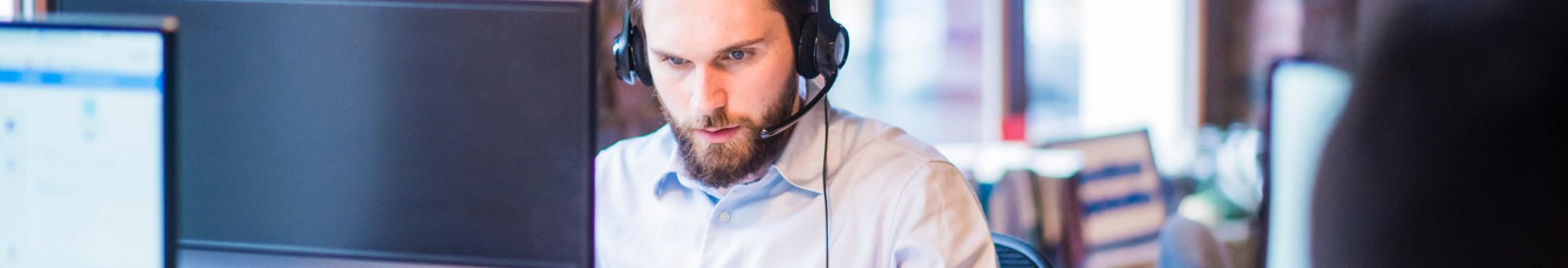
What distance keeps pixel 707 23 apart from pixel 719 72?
43mm

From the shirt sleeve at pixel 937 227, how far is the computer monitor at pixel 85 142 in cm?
61

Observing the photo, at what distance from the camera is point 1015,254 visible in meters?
1.29

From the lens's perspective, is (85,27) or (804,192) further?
(804,192)

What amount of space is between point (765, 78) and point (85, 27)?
0.52 meters

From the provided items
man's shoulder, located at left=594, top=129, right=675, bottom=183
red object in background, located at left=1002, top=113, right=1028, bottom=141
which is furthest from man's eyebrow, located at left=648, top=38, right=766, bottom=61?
red object in background, located at left=1002, top=113, right=1028, bottom=141

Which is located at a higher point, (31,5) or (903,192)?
(31,5)

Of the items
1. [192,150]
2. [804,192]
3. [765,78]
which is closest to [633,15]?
[765,78]

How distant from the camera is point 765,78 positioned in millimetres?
1034

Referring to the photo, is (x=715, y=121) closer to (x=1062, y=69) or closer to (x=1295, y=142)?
(x=1295, y=142)

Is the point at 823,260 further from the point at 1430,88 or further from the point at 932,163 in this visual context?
the point at 1430,88

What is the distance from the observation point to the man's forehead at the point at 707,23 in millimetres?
1003

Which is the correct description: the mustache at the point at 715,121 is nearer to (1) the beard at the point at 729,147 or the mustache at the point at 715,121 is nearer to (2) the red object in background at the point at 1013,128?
(1) the beard at the point at 729,147

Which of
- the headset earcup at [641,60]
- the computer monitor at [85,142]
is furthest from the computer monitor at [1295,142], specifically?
the computer monitor at [85,142]

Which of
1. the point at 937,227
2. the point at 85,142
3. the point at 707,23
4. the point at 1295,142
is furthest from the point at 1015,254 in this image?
the point at 85,142
